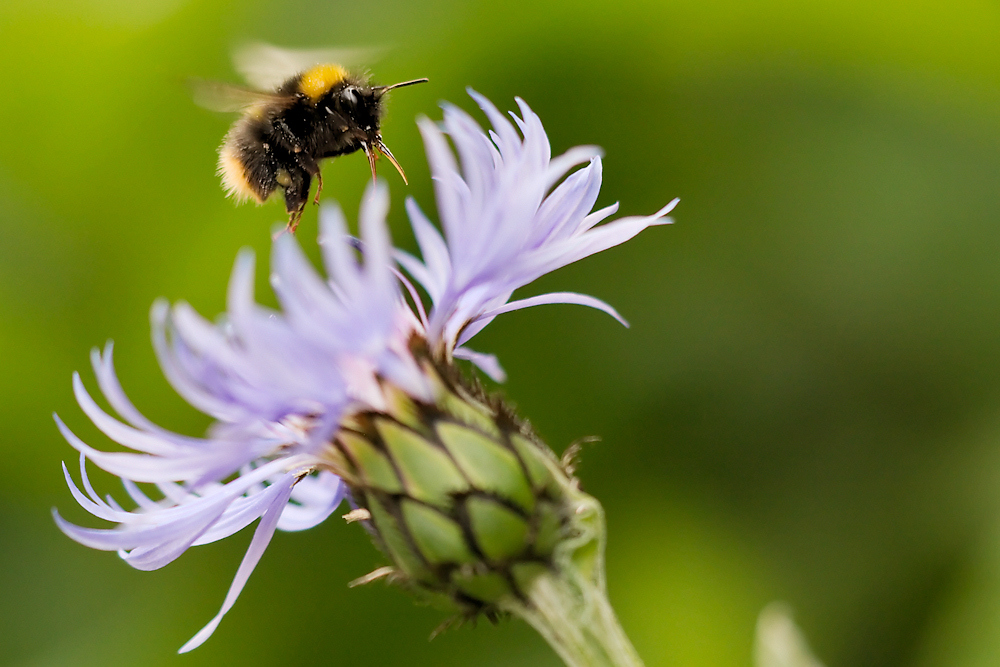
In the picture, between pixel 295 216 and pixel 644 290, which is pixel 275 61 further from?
pixel 644 290

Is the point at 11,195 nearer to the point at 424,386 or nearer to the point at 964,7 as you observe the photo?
the point at 424,386

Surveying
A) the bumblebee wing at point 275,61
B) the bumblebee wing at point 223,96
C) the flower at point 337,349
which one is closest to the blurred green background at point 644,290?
the bumblebee wing at point 275,61

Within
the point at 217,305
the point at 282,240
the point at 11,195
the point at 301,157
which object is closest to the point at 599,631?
the point at 282,240

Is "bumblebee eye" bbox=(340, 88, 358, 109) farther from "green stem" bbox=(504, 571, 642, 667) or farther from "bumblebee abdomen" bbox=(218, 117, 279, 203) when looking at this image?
"green stem" bbox=(504, 571, 642, 667)

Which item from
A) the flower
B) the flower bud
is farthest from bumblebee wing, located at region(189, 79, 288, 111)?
the flower bud

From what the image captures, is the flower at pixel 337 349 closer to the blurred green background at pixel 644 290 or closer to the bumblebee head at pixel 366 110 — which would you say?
the bumblebee head at pixel 366 110

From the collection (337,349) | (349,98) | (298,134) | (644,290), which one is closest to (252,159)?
(298,134)

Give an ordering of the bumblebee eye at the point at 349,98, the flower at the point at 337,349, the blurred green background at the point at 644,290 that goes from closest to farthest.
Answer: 1. the flower at the point at 337,349
2. the bumblebee eye at the point at 349,98
3. the blurred green background at the point at 644,290
